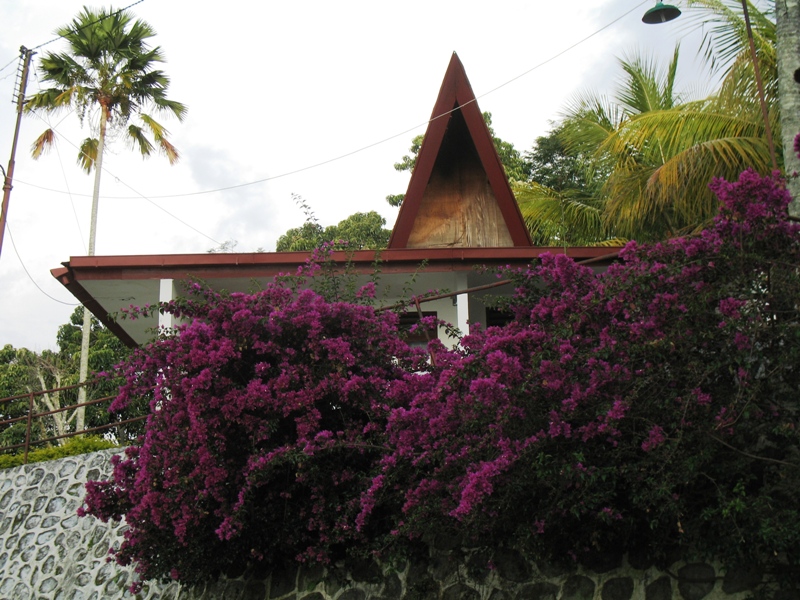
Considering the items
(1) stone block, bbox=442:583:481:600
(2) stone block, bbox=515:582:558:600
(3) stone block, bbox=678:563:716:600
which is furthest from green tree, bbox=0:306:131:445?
(3) stone block, bbox=678:563:716:600

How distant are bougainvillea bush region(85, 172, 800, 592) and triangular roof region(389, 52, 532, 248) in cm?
472

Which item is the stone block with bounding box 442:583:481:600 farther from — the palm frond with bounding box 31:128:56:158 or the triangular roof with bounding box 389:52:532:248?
the palm frond with bounding box 31:128:56:158

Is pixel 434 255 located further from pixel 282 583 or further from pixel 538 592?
pixel 538 592

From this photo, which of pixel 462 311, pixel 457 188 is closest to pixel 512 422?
pixel 462 311

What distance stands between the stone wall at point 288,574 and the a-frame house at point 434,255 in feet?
7.26

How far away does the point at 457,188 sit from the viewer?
13039mm

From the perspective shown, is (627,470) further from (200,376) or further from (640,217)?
(640,217)

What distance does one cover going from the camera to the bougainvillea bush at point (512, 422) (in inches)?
209

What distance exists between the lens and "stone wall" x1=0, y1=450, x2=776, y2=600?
235 inches

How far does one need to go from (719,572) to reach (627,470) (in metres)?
1.00

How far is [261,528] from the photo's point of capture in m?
7.03

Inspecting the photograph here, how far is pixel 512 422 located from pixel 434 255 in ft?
15.1

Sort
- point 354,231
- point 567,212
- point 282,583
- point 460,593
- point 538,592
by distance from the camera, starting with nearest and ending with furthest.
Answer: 1. point 538,592
2. point 460,593
3. point 282,583
4. point 567,212
5. point 354,231

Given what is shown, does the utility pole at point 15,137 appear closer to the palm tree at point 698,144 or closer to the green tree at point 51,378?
the green tree at point 51,378
